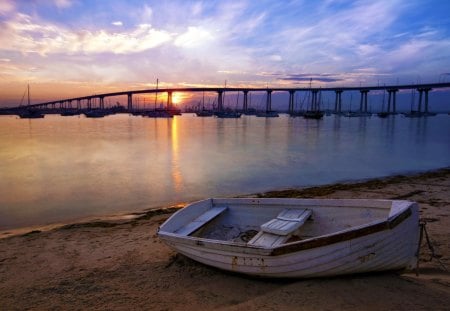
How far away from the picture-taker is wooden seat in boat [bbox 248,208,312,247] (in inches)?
192

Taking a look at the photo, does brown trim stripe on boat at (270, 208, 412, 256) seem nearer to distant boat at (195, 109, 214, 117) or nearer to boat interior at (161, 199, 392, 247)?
boat interior at (161, 199, 392, 247)

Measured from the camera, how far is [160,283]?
193 inches

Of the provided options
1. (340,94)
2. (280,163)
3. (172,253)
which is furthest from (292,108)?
(172,253)

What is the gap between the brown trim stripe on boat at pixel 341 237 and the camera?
4.09m

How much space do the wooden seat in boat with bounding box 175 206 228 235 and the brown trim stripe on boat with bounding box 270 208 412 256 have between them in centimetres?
164

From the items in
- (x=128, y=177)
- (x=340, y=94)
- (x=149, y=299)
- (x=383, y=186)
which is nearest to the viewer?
(x=149, y=299)

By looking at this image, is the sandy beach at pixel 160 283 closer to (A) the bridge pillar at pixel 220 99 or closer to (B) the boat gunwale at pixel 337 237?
(B) the boat gunwale at pixel 337 237

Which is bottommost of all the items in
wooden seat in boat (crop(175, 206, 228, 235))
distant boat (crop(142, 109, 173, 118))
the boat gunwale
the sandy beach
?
the sandy beach

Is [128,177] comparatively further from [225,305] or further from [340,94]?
[340,94]

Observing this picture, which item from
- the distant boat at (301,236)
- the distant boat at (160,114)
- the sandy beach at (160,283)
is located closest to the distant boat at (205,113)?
the distant boat at (160,114)

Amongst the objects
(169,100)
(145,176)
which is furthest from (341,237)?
(169,100)

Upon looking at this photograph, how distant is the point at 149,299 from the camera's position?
4480 millimetres

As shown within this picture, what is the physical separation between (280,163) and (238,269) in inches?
604

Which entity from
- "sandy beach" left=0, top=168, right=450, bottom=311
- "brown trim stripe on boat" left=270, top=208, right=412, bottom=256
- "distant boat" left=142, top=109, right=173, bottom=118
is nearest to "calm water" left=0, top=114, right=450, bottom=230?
"sandy beach" left=0, top=168, right=450, bottom=311
